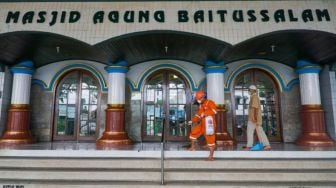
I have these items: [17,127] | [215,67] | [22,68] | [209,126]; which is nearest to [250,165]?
[209,126]

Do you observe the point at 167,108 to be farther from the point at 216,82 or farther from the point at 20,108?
the point at 20,108

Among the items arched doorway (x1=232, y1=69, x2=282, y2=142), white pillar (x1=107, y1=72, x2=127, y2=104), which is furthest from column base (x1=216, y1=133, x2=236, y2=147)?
white pillar (x1=107, y1=72, x2=127, y2=104)

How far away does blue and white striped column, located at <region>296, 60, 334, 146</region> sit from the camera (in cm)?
670

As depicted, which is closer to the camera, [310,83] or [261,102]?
[310,83]

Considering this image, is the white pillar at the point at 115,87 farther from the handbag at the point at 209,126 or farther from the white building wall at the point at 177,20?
the handbag at the point at 209,126

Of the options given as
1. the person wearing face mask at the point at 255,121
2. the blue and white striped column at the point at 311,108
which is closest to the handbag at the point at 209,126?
the person wearing face mask at the point at 255,121

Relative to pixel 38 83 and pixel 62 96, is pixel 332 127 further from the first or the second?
pixel 38 83

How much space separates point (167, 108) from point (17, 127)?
4555mm

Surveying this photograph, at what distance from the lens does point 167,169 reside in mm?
4465

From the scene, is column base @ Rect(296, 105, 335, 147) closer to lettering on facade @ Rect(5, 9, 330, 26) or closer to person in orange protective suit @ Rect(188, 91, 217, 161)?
lettering on facade @ Rect(5, 9, 330, 26)

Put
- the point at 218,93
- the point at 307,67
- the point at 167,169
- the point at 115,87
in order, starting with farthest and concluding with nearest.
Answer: the point at 307,67 → the point at 115,87 → the point at 218,93 → the point at 167,169

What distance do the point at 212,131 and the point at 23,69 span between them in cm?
604

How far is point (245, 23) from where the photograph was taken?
5.34 meters

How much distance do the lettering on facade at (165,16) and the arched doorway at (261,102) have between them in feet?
9.07
